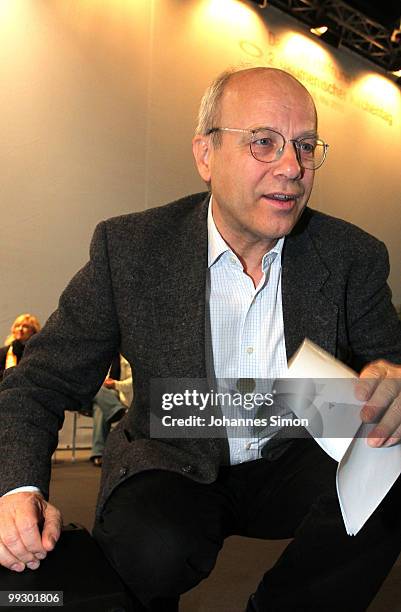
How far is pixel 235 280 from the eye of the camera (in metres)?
1.76

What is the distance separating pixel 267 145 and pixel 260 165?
50mm

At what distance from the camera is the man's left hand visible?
1118mm

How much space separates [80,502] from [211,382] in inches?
104

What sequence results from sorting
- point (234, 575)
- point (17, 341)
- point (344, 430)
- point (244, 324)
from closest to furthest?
1. point (344, 430)
2. point (244, 324)
3. point (234, 575)
4. point (17, 341)

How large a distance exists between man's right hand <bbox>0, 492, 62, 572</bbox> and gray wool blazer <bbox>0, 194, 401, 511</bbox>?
0.65 feet

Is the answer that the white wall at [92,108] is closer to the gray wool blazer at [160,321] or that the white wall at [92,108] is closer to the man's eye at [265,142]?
the gray wool blazer at [160,321]

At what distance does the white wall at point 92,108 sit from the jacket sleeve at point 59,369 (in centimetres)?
574

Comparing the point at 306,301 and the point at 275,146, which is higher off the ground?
the point at 275,146

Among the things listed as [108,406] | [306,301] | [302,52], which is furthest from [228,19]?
[306,301]

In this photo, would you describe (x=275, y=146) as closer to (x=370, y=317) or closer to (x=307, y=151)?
(x=307, y=151)

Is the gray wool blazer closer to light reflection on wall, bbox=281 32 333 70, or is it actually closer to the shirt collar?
the shirt collar

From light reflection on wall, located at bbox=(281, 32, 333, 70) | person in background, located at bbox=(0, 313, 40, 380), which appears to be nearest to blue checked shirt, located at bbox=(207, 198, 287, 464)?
person in background, located at bbox=(0, 313, 40, 380)

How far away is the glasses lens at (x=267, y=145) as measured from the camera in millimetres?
1676

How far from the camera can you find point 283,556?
147cm
